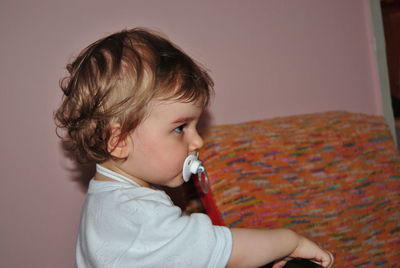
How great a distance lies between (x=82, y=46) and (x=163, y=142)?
19.5 inches

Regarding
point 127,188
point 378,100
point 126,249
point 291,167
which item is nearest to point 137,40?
point 127,188

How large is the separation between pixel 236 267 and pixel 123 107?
16.3 inches

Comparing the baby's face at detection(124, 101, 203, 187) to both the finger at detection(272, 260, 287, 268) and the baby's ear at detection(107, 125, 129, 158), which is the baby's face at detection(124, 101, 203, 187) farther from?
the finger at detection(272, 260, 287, 268)

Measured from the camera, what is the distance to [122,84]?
0.75 m

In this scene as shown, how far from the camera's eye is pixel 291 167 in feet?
3.75

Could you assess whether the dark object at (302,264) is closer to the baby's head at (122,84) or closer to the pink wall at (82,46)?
the baby's head at (122,84)

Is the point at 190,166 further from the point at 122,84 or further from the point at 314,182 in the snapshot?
the point at 314,182

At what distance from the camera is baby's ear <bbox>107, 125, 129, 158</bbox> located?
799 millimetres

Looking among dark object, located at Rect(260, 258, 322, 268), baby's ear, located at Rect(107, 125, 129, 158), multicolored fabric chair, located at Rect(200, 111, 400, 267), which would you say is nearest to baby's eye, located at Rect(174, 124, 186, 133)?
baby's ear, located at Rect(107, 125, 129, 158)

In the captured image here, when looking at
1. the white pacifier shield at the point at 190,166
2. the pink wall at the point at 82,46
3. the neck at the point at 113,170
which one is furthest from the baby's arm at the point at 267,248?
the pink wall at the point at 82,46

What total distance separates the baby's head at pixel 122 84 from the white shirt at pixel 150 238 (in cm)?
17

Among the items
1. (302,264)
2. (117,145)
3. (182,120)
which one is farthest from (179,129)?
(302,264)

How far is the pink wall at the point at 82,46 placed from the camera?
1.06 metres

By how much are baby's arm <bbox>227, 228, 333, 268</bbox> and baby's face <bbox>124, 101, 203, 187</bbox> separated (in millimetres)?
209
